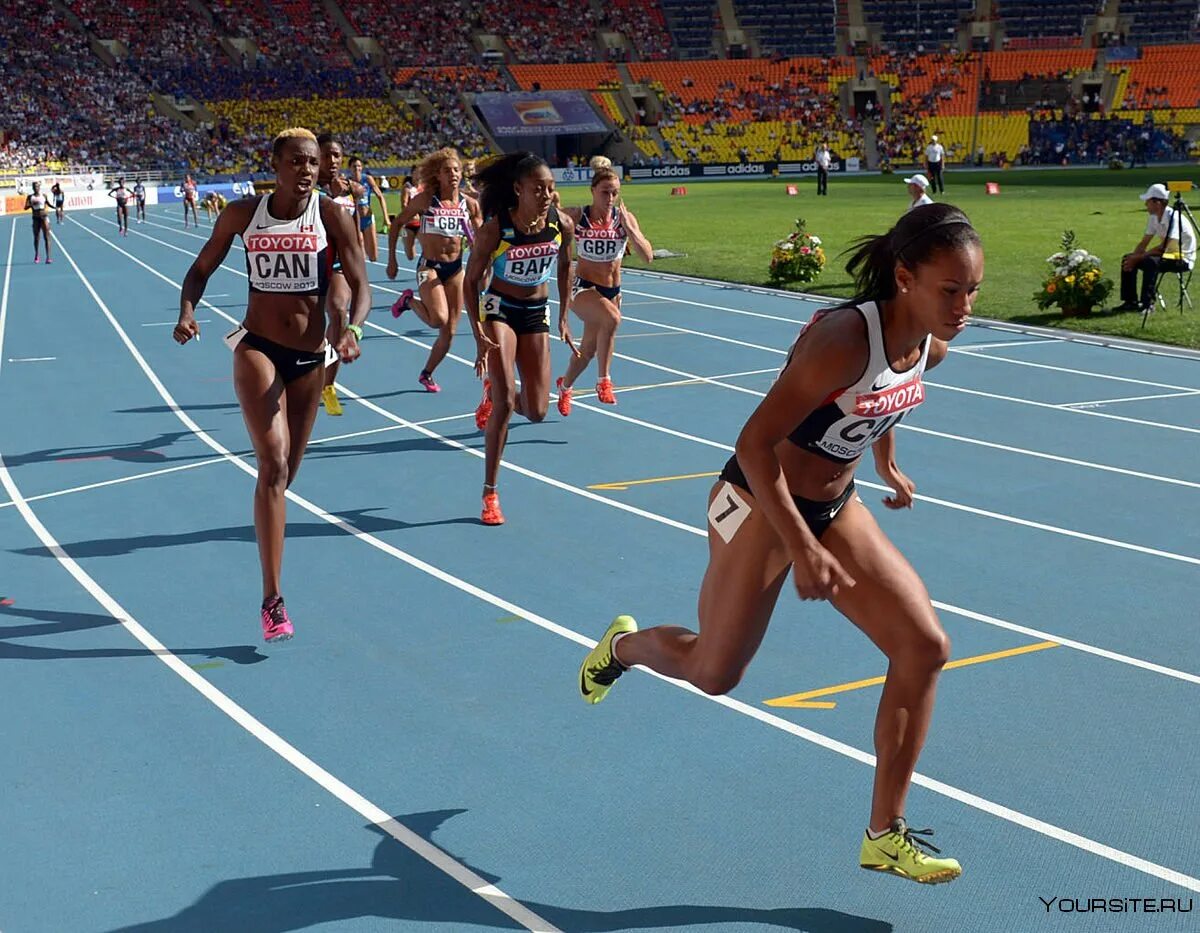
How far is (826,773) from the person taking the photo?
514 centimetres

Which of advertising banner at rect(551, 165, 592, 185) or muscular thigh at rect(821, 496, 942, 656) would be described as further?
advertising banner at rect(551, 165, 592, 185)

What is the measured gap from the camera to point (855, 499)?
4.40 metres

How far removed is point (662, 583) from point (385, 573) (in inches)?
61.6

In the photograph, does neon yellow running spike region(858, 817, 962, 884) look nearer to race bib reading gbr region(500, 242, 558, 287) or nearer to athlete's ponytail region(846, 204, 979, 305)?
athlete's ponytail region(846, 204, 979, 305)

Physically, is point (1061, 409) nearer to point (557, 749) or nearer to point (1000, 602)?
point (1000, 602)

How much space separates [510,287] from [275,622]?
11.7 feet

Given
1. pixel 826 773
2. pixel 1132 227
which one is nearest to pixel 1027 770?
pixel 826 773

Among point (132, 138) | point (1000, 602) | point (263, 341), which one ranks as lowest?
point (1000, 602)

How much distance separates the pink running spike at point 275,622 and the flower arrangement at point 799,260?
635 inches

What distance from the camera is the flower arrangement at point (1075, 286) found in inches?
682

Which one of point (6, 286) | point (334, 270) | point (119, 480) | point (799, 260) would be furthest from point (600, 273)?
point (6, 286)

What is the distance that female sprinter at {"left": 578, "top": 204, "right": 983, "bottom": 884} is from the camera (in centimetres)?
387

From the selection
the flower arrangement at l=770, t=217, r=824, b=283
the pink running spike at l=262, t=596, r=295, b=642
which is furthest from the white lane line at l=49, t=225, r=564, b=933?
the flower arrangement at l=770, t=217, r=824, b=283

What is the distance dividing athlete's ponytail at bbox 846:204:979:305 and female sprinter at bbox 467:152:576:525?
16.1ft
